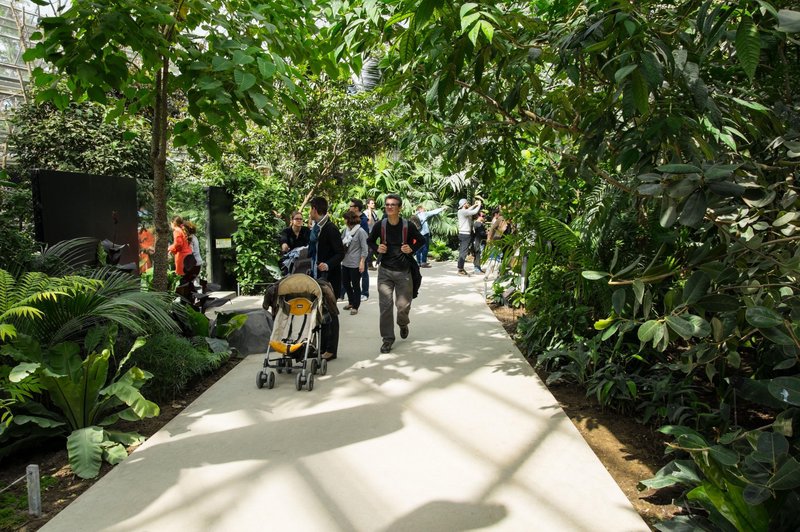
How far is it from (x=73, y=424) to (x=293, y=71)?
3320 millimetres

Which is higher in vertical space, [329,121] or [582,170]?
[329,121]

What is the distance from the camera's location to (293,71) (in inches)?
196

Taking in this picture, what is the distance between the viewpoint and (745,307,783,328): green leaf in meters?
2.45

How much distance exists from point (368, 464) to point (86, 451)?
196 cm

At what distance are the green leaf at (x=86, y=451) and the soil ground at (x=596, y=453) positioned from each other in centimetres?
8

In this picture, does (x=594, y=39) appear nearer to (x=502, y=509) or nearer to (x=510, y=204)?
(x=502, y=509)

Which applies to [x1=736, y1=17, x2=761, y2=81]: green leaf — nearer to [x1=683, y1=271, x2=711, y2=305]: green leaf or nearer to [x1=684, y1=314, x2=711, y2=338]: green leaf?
[x1=683, y1=271, x2=711, y2=305]: green leaf

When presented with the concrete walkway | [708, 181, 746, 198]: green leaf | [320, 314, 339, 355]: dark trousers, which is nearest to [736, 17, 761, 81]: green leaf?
[708, 181, 746, 198]: green leaf

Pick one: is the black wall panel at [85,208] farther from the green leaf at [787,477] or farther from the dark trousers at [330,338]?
the green leaf at [787,477]

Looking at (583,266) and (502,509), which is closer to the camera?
(502,509)

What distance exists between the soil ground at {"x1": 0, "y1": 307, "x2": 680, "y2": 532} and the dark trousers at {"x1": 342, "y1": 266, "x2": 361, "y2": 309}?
176 inches

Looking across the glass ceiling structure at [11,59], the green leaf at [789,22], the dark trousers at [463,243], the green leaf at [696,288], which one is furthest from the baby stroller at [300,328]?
the glass ceiling structure at [11,59]

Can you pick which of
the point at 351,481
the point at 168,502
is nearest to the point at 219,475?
the point at 168,502

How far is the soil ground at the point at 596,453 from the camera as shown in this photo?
3.51 metres
